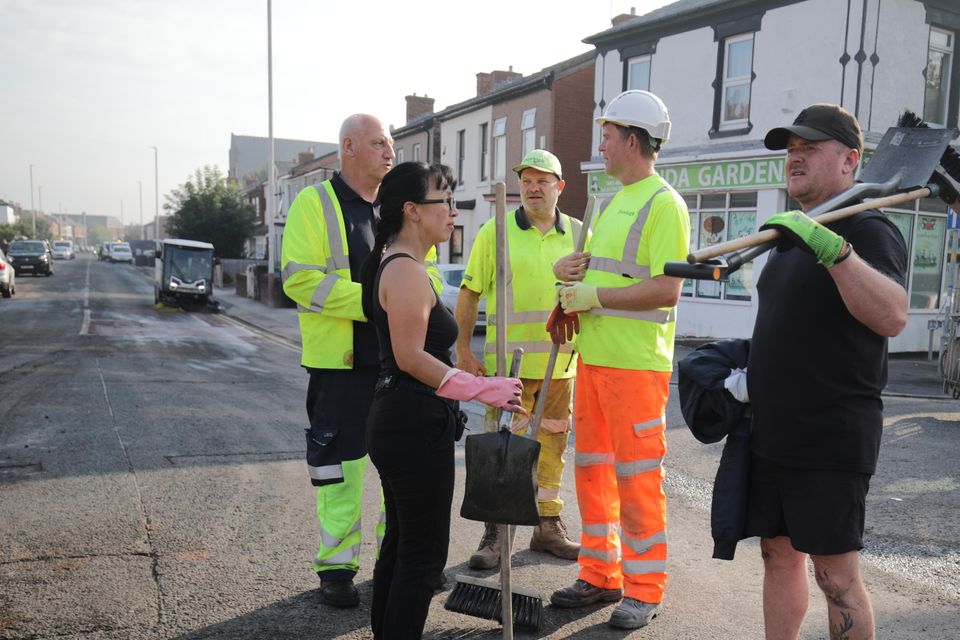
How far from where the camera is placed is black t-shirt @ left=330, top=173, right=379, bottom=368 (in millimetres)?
3840

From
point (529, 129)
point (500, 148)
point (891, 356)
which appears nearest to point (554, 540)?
point (891, 356)

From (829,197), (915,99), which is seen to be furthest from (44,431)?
(915,99)

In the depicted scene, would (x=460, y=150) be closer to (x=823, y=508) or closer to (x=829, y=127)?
(x=829, y=127)

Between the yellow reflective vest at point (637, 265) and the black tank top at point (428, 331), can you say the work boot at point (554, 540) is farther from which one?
the black tank top at point (428, 331)

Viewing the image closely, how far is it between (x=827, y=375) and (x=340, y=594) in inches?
96.2

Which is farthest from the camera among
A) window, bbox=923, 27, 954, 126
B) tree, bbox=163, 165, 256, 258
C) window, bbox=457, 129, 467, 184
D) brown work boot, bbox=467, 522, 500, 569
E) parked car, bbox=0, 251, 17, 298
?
tree, bbox=163, 165, 256, 258

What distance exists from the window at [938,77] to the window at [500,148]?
1246 cm

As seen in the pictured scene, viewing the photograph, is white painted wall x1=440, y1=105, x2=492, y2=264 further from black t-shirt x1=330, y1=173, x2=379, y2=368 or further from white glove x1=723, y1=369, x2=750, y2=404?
white glove x1=723, y1=369, x2=750, y2=404

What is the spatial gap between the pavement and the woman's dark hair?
905 centimetres

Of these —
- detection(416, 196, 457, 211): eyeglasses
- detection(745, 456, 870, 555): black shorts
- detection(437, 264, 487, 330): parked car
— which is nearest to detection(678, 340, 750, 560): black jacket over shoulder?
detection(745, 456, 870, 555): black shorts

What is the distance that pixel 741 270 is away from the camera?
16156mm

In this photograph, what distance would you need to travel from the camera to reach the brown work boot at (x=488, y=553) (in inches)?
165

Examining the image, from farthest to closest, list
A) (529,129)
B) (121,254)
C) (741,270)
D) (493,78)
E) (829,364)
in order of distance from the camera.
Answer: (121,254)
(493,78)
(529,129)
(741,270)
(829,364)

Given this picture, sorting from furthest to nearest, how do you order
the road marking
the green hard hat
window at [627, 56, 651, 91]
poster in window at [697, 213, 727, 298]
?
1. window at [627, 56, 651, 91]
2. the road marking
3. poster in window at [697, 213, 727, 298]
4. the green hard hat
